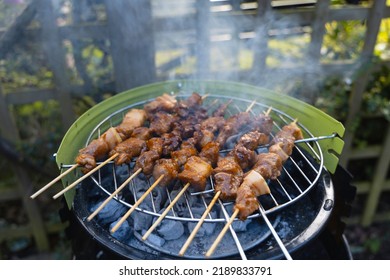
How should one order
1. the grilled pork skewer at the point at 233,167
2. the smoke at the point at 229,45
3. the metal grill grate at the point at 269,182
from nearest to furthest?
the grilled pork skewer at the point at 233,167 → the metal grill grate at the point at 269,182 → the smoke at the point at 229,45

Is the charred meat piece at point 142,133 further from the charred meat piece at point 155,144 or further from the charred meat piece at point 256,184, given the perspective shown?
the charred meat piece at point 256,184

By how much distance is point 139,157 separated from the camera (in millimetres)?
2523

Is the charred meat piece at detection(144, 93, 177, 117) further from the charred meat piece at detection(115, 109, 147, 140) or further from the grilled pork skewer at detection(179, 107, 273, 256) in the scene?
the grilled pork skewer at detection(179, 107, 273, 256)

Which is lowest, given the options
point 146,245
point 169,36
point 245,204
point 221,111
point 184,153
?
point 146,245

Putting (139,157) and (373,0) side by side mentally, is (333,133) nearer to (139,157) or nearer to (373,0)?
(139,157)

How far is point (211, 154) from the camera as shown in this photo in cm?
262

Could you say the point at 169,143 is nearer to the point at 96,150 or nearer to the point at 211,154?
the point at 211,154

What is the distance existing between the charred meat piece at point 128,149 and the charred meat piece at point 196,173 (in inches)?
17.9

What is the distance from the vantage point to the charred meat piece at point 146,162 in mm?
2475

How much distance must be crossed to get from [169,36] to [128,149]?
5.63ft

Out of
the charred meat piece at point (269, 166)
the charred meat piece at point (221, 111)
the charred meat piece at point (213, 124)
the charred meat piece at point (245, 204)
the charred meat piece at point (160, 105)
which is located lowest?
the charred meat piece at point (245, 204)

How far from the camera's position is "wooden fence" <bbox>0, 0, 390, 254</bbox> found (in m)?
3.59

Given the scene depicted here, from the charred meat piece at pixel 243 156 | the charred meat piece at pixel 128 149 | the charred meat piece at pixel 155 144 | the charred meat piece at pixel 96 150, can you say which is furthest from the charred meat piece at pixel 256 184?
the charred meat piece at pixel 96 150

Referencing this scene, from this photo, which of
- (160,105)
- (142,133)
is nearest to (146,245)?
(142,133)
